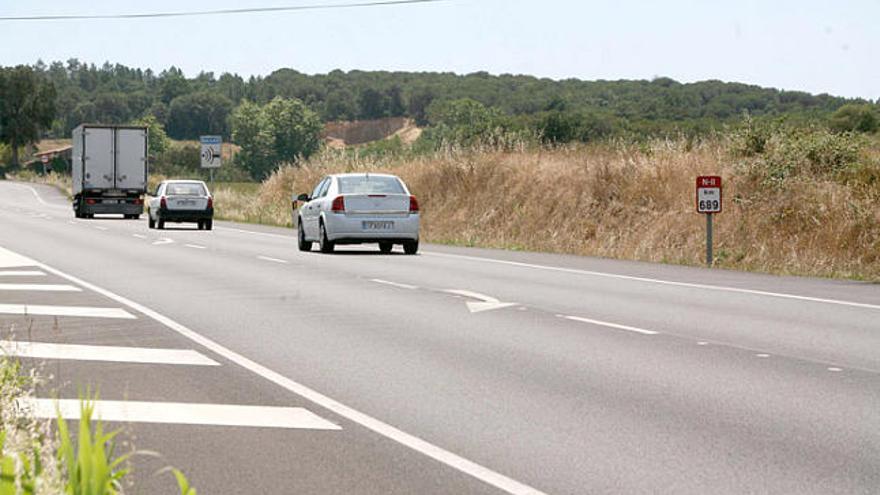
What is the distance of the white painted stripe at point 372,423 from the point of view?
250 inches

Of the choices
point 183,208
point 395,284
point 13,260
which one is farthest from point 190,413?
point 183,208

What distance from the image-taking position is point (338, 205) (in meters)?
26.4

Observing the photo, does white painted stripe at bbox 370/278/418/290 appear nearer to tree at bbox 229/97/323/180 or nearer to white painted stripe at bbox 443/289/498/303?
white painted stripe at bbox 443/289/498/303

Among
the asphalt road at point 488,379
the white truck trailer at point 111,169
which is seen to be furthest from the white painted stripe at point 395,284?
the white truck trailer at point 111,169

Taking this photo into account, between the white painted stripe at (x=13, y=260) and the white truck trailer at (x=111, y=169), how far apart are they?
25.9 metres

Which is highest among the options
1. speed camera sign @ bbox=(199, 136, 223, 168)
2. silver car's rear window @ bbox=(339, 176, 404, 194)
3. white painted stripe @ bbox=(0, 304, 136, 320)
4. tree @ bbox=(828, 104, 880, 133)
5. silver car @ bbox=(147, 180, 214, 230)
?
tree @ bbox=(828, 104, 880, 133)

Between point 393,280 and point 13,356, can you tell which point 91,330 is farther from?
point 393,280

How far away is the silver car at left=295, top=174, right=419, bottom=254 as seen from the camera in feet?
86.3

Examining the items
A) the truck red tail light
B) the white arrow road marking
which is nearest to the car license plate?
the truck red tail light

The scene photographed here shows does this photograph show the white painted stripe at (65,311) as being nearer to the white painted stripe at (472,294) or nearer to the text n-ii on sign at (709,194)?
the white painted stripe at (472,294)

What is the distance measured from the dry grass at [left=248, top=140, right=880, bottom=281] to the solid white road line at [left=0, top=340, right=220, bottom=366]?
1258 cm

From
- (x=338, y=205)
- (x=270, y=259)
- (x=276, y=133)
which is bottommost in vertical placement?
(x=270, y=259)

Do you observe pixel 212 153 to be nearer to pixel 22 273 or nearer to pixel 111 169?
pixel 111 169

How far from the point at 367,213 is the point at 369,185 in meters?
0.72
